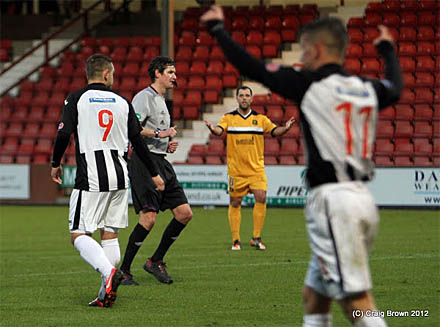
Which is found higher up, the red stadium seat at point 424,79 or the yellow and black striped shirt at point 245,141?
the red stadium seat at point 424,79

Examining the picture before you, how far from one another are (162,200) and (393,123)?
1347cm

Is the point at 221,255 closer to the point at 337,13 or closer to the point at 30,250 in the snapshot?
the point at 30,250

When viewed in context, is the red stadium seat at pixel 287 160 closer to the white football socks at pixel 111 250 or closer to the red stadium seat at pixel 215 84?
the red stadium seat at pixel 215 84

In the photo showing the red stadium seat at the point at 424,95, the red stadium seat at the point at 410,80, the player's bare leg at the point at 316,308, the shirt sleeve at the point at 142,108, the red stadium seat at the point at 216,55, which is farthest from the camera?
the red stadium seat at the point at 216,55

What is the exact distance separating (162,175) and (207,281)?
3.89ft

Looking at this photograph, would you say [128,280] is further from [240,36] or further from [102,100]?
[240,36]

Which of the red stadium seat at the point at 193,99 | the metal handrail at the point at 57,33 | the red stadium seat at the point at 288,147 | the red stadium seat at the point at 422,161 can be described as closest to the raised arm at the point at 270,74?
the red stadium seat at the point at 422,161

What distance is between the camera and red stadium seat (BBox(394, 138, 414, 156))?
67.0ft

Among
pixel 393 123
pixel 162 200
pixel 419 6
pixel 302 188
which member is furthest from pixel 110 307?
pixel 419 6

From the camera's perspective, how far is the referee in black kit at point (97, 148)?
24.2 feet

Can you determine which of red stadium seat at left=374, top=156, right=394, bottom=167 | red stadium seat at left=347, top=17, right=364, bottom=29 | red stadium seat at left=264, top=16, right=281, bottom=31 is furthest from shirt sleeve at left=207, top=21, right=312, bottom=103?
red stadium seat at left=264, top=16, right=281, bottom=31

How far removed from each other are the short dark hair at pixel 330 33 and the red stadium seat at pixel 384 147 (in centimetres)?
1656

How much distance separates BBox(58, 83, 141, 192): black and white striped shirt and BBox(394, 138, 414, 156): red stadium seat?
544 inches

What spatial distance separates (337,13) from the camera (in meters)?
25.4
